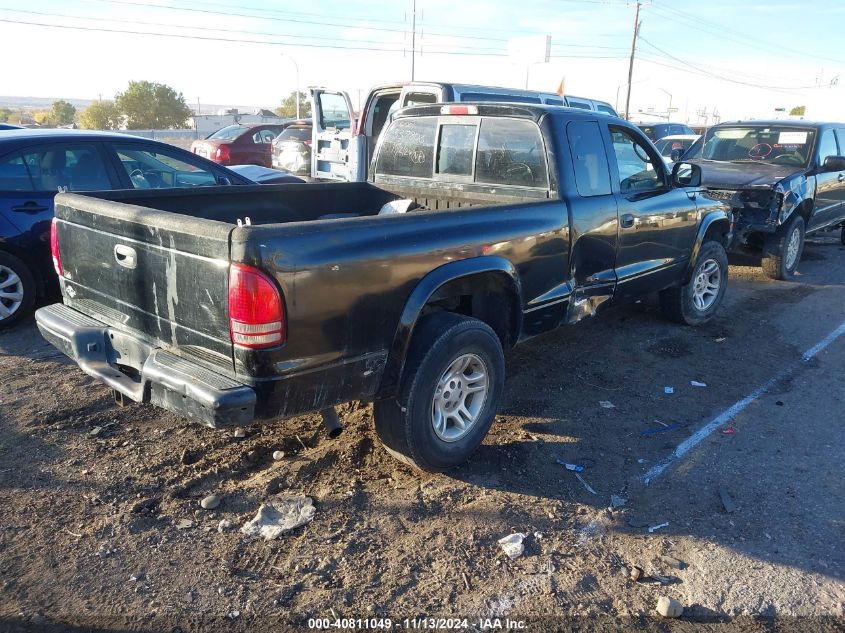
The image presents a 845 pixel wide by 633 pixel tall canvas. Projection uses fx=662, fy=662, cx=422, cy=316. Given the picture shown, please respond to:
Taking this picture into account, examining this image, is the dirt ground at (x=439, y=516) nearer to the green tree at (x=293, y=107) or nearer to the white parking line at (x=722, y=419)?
the white parking line at (x=722, y=419)

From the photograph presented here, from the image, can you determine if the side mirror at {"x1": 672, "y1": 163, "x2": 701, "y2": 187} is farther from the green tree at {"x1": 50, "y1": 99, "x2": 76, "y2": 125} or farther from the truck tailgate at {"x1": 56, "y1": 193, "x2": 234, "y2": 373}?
the green tree at {"x1": 50, "y1": 99, "x2": 76, "y2": 125}

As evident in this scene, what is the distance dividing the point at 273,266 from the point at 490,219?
144cm

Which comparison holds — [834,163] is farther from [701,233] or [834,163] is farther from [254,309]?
[254,309]

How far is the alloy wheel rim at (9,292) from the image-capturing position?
18.1ft

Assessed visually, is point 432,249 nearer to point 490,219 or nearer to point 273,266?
point 490,219

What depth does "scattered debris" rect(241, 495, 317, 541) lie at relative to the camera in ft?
10.2

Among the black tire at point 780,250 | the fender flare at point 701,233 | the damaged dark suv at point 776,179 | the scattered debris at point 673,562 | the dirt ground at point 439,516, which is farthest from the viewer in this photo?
the black tire at point 780,250

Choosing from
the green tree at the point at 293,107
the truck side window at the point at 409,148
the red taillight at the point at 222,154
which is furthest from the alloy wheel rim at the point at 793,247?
the green tree at the point at 293,107

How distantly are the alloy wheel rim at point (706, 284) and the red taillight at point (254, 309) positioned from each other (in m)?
4.63

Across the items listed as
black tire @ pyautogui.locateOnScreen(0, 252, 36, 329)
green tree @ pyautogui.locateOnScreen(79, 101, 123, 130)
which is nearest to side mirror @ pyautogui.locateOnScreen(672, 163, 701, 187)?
black tire @ pyautogui.locateOnScreen(0, 252, 36, 329)

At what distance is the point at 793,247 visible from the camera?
8.37 m

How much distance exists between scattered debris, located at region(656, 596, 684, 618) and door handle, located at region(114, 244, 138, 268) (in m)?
2.76

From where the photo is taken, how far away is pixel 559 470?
371 cm

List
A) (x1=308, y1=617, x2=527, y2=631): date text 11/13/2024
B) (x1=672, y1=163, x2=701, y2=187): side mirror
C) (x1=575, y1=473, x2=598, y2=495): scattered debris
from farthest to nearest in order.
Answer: (x1=672, y1=163, x2=701, y2=187): side mirror
(x1=575, y1=473, x2=598, y2=495): scattered debris
(x1=308, y1=617, x2=527, y2=631): date text 11/13/2024
